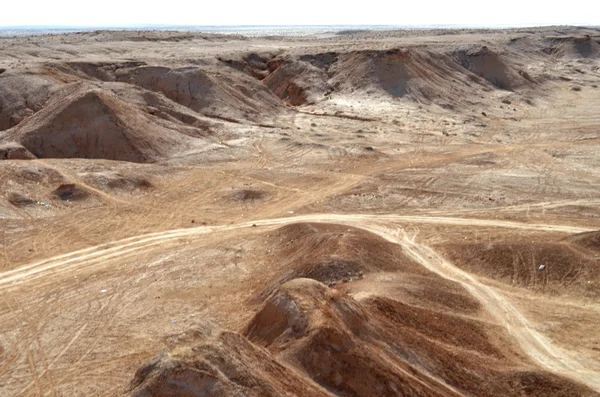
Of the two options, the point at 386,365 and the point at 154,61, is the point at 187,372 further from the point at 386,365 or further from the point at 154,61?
the point at 154,61

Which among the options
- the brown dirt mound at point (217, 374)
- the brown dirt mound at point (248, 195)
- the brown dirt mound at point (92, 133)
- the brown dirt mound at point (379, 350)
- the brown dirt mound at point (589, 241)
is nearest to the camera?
the brown dirt mound at point (217, 374)

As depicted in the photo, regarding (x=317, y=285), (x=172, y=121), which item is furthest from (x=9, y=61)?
(x=317, y=285)

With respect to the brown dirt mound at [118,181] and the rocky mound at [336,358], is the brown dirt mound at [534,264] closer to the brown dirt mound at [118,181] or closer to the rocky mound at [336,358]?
the rocky mound at [336,358]

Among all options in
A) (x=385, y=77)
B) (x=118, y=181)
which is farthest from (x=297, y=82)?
(x=118, y=181)

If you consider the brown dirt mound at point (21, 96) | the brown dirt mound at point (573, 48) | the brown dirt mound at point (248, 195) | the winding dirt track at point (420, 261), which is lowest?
the winding dirt track at point (420, 261)

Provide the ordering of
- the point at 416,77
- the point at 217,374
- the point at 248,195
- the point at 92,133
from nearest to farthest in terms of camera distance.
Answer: the point at 217,374, the point at 248,195, the point at 92,133, the point at 416,77

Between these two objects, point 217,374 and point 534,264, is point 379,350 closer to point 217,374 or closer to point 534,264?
point 217,374

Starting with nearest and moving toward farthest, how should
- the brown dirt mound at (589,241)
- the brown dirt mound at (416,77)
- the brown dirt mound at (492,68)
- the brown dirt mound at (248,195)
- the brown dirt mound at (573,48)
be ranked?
the brown dirt mound at (589,241)
the brown dirt mound at (248,195)
the brown dirt mound at (416,77)
the brown dirt mound at (492,68)
the brown dirt mound at (573,48)

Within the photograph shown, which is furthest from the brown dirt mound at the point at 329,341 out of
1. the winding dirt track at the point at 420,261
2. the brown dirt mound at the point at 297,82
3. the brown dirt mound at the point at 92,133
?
the brown dirt mound at the point at 297,82
